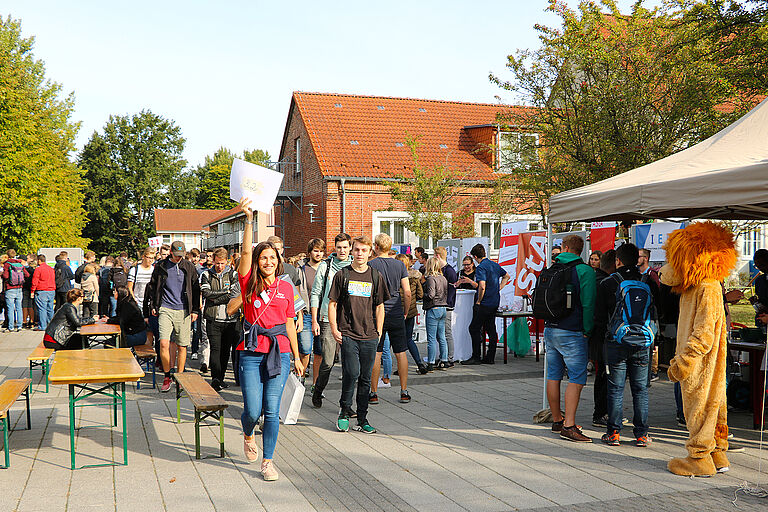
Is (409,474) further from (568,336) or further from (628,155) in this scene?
(628,155)

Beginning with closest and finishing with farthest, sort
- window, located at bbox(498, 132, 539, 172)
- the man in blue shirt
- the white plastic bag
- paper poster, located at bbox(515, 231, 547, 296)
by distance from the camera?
the white plastic bag < the man in blue shirt < paper poster, located at bbox(515, 231, 547, 296) < window, located at bbox(498, 132, 539, 172)

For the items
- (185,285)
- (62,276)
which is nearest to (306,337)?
(185,285)

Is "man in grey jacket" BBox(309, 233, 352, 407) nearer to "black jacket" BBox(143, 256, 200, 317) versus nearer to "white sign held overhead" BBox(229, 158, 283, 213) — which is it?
"black jacket" BBox(143, 256, 200, 317)

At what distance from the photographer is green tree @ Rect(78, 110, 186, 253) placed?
72.8m

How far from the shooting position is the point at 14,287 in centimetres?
1773

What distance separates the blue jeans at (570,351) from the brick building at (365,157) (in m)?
18.8

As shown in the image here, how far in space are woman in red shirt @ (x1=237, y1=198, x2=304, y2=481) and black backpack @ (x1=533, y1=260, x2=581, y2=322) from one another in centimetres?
260

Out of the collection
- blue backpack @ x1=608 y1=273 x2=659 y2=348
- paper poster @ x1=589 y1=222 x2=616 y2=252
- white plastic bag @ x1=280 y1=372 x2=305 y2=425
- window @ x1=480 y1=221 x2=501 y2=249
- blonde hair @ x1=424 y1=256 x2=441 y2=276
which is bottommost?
white plastic bag @ x1=280 y1=372 x2=305 y2=425

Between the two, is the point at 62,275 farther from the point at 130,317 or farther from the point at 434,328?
the point at 434,328

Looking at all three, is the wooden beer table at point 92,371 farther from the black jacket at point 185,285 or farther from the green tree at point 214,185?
the green tree at point 214,185

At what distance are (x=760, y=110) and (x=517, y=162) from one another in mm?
9953

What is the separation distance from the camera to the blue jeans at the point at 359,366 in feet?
23.0

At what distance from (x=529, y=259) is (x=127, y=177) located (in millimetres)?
68044

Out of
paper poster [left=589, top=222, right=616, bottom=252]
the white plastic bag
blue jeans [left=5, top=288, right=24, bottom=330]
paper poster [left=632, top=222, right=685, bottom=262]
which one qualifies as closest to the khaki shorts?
the white plastic bag
